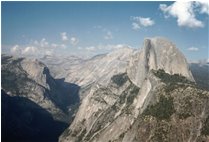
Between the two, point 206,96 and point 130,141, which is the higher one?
point 206,96

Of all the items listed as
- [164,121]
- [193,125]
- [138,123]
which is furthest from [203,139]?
[138,123]

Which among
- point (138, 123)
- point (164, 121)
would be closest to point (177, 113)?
point (164, 121)

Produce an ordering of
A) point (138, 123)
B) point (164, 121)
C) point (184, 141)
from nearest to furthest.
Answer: point (184, 141)
point (164, 121)
point (138, 123)

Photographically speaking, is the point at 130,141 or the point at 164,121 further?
the point at 130,141

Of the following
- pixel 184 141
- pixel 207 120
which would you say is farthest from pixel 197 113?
pixel 184 141

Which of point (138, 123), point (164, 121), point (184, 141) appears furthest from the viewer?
point (138, 123)

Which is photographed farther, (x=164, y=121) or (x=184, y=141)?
(x=164, y=121)

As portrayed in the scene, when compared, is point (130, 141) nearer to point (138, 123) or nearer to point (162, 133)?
point (138, 123)

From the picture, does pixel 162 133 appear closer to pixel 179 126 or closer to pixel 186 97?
pixel 179 126

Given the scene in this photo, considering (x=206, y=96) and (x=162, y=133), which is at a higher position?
(x=206, y=96)
